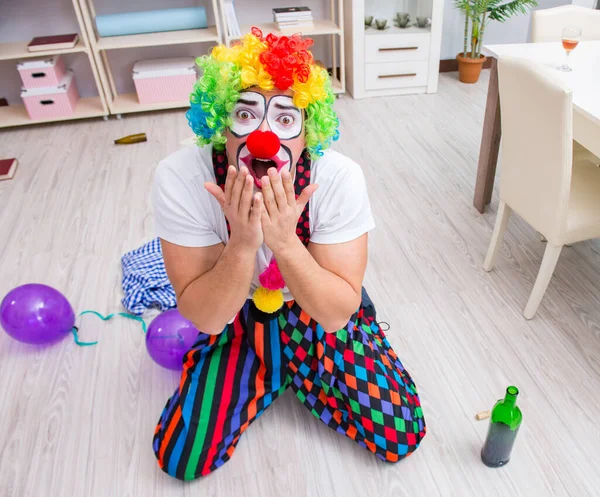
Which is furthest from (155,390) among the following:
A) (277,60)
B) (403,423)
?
(277,60)

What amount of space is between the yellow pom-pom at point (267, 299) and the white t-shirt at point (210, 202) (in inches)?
6.3

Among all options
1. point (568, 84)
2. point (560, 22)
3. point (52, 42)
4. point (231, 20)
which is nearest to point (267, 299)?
point (568, 84)

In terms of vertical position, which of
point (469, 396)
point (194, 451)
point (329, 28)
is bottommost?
point (469, 396)

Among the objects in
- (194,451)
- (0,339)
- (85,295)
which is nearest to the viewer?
(194,451)

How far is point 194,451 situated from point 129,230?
4.04ft

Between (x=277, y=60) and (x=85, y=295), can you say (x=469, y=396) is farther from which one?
(x=85, y=295)

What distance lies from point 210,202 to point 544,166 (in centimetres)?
94

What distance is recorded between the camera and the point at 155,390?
5.08ft

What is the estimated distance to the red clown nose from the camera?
966 millimetres

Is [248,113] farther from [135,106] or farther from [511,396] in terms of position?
[135,106]

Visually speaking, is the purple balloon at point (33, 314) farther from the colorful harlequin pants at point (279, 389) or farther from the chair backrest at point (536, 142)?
the chair backrest at point (536, 142)

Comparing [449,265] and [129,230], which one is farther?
[129,230]

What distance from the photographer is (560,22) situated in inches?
87.4

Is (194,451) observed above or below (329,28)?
below
